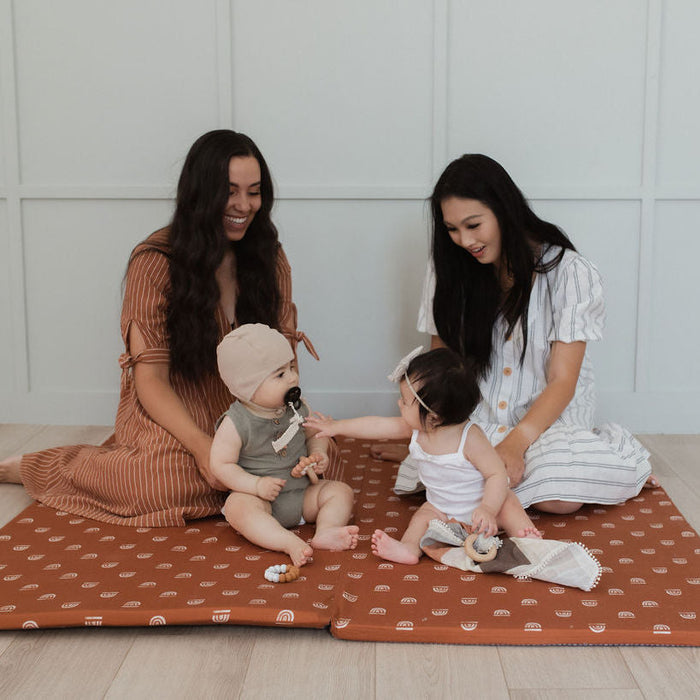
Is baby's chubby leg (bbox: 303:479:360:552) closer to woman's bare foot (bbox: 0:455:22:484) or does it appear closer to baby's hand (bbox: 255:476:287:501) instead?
baby's hand (bbox: 255:476:287:501)

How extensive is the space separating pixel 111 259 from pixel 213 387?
0.95 metres

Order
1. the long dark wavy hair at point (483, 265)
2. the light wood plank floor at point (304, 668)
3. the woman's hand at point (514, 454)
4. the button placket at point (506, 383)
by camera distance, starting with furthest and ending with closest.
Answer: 1. the button placket at point (506, 383)
2. the long dark wavy hair at point (483, 265)
3. the woman's hand at point (514, 454)
4. the light wood plank floor at point (304, 668)

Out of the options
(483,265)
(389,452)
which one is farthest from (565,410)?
(389,452)

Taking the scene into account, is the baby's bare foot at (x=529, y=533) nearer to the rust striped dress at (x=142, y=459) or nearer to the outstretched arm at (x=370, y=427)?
the outstretched arm at (x=370, y=427)

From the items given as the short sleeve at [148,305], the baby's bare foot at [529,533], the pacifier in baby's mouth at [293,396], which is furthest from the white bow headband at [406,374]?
the short sleeve at [148,305]

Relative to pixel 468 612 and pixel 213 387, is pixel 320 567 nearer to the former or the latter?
pixel 468 612

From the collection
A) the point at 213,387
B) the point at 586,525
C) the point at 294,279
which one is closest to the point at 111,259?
the point at 294,279

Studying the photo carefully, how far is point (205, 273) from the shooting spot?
233 centimetres

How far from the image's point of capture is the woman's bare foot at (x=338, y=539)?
6.59ft

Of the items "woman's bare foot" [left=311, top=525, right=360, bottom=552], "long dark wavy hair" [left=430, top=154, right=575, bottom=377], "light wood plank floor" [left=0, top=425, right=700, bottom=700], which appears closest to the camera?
"light wood plank floor" [left=0, top=425, right=700, bottom=700]

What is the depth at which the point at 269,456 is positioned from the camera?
6.99 feet

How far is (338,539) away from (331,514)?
0.11m

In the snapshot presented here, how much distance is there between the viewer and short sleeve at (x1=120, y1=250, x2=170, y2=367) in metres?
2.30

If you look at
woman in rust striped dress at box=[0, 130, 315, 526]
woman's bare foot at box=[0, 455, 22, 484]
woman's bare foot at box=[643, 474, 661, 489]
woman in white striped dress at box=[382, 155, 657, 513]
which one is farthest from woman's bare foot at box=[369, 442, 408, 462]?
woman's bare foot at box=[0, 455, 22, 484]
